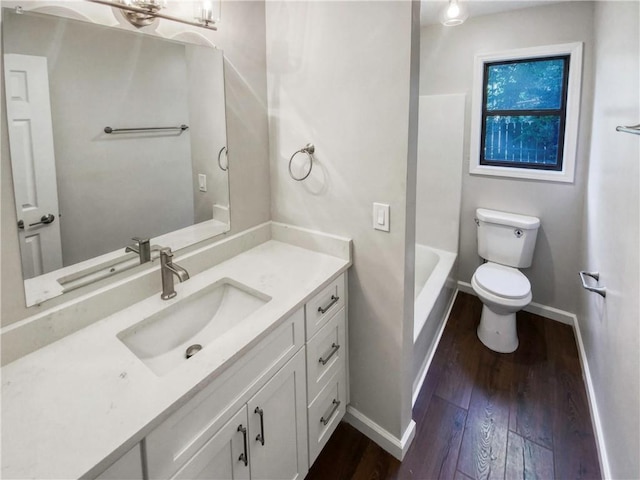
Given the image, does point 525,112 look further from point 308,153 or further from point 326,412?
point 326,412

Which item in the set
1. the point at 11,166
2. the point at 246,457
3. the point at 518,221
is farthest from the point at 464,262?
the point at 11,166

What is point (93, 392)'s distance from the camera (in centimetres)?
90

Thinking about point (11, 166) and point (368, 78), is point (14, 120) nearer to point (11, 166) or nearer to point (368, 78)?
point (11, 166)

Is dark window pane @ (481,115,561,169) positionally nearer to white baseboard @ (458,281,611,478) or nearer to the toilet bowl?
the toilet bowl

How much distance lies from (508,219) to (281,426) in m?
2.25

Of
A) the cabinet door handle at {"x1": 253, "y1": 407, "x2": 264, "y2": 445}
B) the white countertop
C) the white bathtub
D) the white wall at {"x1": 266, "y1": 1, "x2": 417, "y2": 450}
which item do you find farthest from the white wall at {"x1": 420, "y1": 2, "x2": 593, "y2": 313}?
the cabinet door handle at {"x1": 253, "y1": 407, "x2": 264, "y2": 445}

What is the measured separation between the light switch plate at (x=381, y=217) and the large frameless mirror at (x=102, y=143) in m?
0.72

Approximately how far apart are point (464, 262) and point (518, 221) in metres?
0.65

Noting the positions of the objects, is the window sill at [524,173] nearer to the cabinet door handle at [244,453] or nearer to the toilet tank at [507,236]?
the toilet tank at [507,236]

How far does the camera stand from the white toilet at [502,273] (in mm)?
2426

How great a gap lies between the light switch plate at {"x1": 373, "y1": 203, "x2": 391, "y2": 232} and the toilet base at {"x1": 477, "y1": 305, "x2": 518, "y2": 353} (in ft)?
4.72

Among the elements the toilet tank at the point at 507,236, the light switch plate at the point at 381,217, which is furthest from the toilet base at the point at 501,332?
the light switch plate at the point at 381,217

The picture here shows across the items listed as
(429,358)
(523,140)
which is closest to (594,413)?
(429,358)

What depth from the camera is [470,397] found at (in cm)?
208
